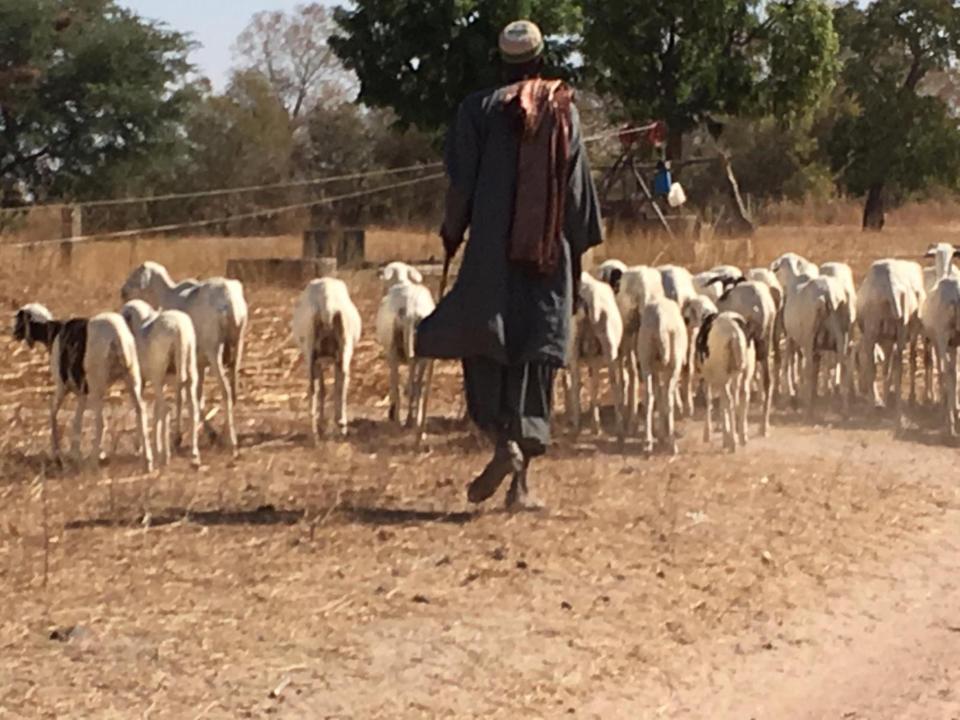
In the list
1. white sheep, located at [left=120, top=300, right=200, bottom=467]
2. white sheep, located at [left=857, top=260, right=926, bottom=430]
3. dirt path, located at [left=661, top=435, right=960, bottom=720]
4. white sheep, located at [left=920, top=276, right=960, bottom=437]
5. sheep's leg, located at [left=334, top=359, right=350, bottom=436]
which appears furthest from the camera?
white sheep, located at [left=857, top=260, right=926, bottom=430]

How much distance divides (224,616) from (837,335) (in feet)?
24.5

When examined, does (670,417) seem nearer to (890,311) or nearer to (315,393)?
(315,393)

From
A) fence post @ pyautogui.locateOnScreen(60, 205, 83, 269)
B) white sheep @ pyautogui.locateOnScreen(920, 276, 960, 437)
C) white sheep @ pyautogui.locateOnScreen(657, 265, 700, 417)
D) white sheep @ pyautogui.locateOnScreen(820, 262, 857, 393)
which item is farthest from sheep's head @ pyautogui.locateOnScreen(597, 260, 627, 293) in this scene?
fence post @ pyautogui.locateOnScreen(60, 205, 83, 269)

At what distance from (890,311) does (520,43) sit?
5653mm

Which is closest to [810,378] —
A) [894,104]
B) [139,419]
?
[139,419]

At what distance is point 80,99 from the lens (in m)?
34.3

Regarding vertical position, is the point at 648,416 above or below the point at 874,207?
below

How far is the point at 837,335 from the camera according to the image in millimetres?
13367

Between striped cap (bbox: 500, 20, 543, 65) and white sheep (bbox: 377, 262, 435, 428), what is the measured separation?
3.55 meters

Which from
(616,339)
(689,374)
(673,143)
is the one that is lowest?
(689,374)

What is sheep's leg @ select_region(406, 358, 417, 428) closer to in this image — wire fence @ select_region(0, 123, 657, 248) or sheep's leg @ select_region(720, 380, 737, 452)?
sheep's leg @ select_region(720, 380, 737, 452)

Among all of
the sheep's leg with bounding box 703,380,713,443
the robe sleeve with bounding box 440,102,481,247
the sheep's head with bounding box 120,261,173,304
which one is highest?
the robe sleeve with bounding box 440,102,481,247

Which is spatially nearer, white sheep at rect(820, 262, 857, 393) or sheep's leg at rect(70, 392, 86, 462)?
sheep's leg at rect(70, 392, 86, 462)

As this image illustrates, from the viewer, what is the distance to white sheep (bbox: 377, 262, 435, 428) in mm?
12102
